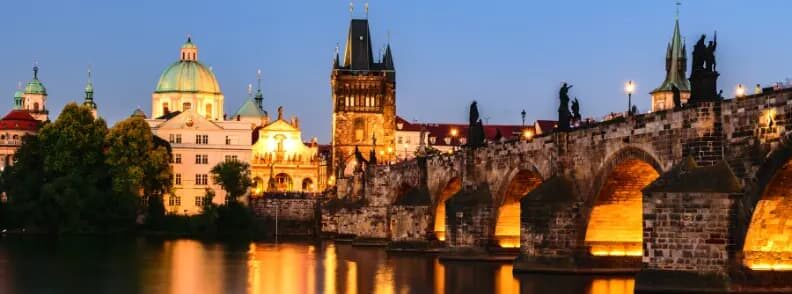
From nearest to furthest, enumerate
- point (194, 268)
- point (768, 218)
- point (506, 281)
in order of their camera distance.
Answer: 1. point (768, 218)
2. point (506, 281)
3. point (194, 268)

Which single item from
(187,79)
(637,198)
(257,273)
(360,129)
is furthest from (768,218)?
(187,79)

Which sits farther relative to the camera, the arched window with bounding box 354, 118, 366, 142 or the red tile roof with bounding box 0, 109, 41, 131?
the arched window with bounding box 354, 118, 366, 142

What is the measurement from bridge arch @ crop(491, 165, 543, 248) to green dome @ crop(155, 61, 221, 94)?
104211mm

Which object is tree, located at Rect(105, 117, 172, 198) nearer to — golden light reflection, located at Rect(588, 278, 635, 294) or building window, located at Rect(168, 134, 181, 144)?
building window, located at Rect(168, 134, 181, 144)

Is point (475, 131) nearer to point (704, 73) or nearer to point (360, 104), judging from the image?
point (704, 73)

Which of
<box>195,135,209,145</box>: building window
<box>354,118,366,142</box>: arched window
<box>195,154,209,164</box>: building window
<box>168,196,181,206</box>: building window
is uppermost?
<box>354,118,366,142</box>: arched window

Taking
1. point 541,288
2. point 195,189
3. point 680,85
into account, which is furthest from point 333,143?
point 541,288

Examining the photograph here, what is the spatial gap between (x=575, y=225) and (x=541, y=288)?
6.56 m

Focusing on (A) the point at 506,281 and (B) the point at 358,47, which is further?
(B) the point at 358,47

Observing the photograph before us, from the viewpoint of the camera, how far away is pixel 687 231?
37.6m

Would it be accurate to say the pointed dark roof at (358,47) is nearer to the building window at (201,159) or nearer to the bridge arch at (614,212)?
the building window at (201,159)

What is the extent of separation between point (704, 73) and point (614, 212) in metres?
10.4

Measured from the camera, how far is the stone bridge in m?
36.7

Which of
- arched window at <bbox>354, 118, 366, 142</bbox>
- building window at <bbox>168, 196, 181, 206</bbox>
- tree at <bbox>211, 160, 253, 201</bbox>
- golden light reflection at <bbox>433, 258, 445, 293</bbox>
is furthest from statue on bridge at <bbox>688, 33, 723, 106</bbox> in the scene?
arched window at <bbox>354, 118, 366, 142</bbox>
